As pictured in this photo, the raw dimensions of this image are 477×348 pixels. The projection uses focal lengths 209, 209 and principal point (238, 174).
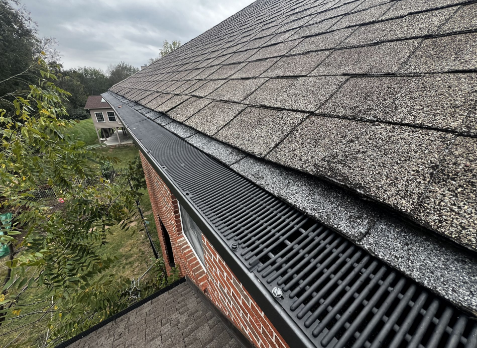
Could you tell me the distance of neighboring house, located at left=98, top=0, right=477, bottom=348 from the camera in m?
0.69

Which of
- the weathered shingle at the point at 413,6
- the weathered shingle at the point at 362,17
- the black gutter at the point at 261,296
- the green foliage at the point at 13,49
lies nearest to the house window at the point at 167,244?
the black gutter at the point at 261,296

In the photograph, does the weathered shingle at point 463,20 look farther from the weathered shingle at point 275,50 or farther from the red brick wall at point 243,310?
the red brick wall at point 243,310

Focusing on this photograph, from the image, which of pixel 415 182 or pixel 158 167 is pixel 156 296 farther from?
pixel 415 182

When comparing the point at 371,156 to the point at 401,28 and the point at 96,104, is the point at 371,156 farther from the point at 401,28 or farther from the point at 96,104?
the point at 96,104

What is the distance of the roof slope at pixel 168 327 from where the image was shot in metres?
2.35

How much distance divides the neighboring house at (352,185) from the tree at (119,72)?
58268 mm

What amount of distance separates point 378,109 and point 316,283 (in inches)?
42.1

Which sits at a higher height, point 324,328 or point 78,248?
point 324,328

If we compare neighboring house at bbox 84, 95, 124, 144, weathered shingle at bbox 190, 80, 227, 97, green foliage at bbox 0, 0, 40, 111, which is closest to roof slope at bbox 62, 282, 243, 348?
weathered shingle at bbox 190, 80, 227, 97

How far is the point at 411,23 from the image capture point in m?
1.78

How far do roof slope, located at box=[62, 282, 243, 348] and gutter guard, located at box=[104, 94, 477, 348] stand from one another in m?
1.64

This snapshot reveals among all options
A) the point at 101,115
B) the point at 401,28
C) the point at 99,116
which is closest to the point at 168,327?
the point at 401,28

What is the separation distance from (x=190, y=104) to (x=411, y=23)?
2.38 metres

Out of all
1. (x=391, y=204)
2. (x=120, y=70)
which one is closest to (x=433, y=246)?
(x=391, y=204)
